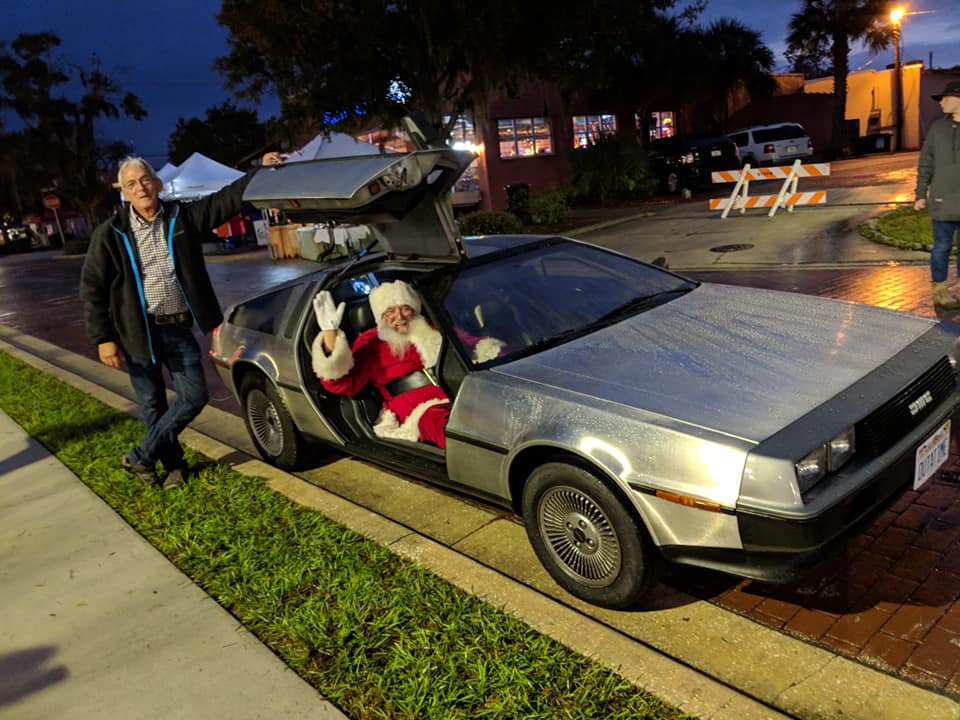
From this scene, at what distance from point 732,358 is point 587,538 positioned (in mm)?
938

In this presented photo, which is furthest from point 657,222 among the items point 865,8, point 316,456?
point 865,8

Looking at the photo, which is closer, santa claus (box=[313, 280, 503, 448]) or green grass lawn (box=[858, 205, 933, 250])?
santa claus (box=[313, 280, 503, 448])

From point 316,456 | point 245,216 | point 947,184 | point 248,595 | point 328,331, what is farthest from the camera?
point 245,216

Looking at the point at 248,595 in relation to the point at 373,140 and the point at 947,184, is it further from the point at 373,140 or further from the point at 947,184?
the point at 373,140

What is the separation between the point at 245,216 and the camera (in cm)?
2811

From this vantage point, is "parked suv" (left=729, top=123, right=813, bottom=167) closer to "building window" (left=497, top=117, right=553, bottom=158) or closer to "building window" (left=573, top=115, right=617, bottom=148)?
"building window" (left=573, top=115, right=617, bottom=148)

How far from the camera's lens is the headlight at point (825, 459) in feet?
8.02

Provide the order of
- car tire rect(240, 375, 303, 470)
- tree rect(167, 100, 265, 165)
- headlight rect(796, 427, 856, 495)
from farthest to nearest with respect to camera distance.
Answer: tree rect(167, 100, 265, 165) → car tire rect(240, 375, 303, 470) → headlight rect(796, 427, 856, 495)

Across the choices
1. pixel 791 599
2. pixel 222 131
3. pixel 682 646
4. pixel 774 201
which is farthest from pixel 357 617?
pixel 222 131

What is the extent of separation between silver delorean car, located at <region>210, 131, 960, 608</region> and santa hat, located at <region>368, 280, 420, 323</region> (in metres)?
0.10

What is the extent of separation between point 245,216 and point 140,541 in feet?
84.2

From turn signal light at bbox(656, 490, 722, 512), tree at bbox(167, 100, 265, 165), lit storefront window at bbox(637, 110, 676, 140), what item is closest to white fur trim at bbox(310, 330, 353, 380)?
turn signal light at bbox(656, 490, 722, 512)

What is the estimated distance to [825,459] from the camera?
99.1 inches

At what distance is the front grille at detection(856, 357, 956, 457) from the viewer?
263 cm
